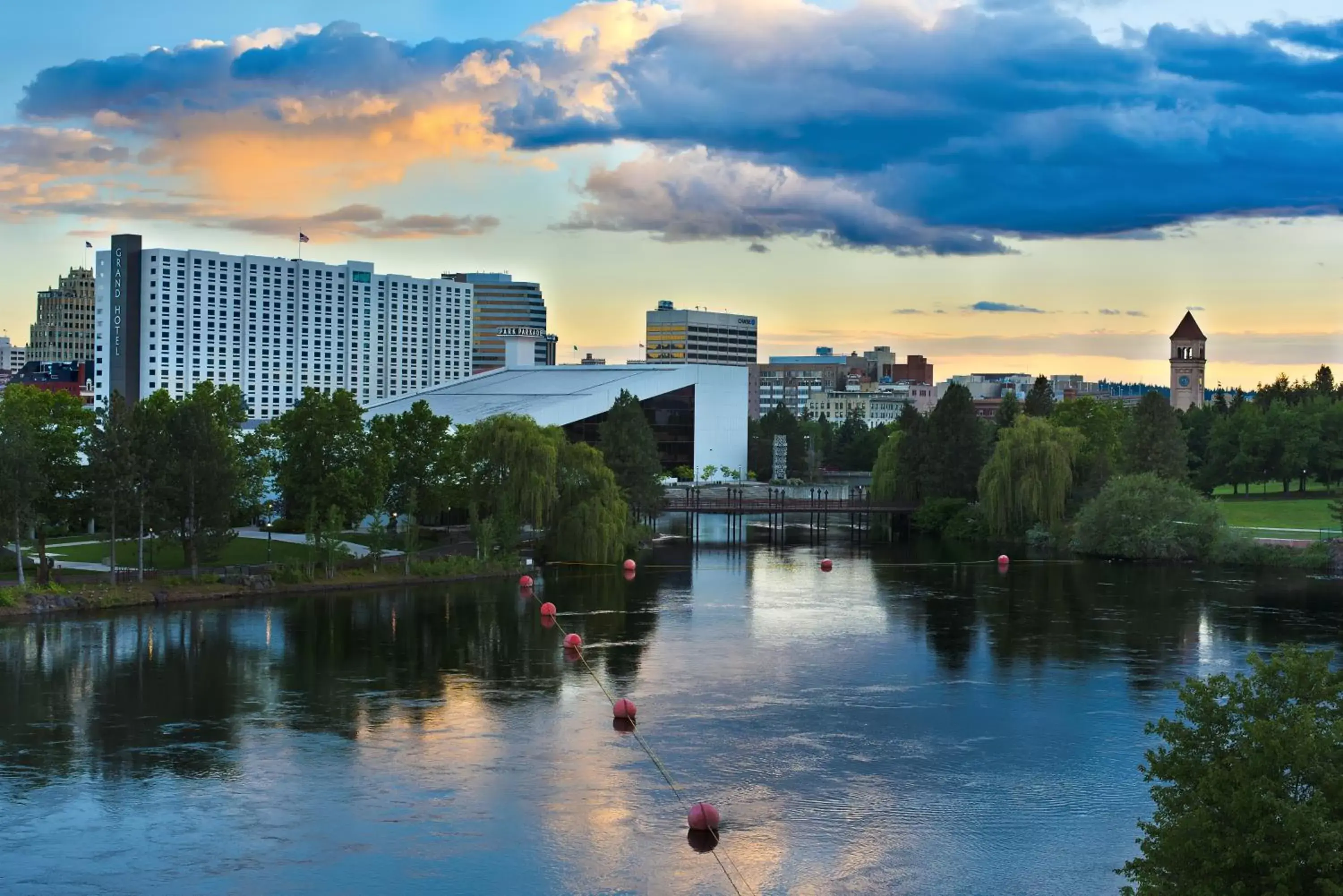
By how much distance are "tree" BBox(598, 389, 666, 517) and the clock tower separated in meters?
96.0

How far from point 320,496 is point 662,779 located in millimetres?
32878

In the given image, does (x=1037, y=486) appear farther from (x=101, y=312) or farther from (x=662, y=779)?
(x=101, y=312)

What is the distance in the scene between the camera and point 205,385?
5891 centimetres

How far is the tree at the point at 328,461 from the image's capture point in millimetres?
56281

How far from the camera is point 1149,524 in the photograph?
6700cm

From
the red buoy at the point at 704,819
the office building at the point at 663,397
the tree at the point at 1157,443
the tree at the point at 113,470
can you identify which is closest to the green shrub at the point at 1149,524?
the tree at the point at 1157,443

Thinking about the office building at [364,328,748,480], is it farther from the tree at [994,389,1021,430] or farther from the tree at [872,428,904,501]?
the tree at [994,389,1021,430]

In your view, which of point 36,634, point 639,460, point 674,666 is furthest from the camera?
point 639,460

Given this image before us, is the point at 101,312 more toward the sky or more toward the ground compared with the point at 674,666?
more toward the sky

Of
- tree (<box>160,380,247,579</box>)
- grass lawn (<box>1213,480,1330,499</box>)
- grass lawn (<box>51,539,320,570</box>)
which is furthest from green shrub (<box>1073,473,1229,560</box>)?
tree (<box>160,380,247,579</box>)

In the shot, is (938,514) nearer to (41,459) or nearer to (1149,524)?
(1149,524)

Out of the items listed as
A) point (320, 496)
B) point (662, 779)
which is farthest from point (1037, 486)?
point (662, 779)

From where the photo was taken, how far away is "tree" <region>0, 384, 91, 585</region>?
44.2 meters

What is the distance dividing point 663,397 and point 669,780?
84.6m
